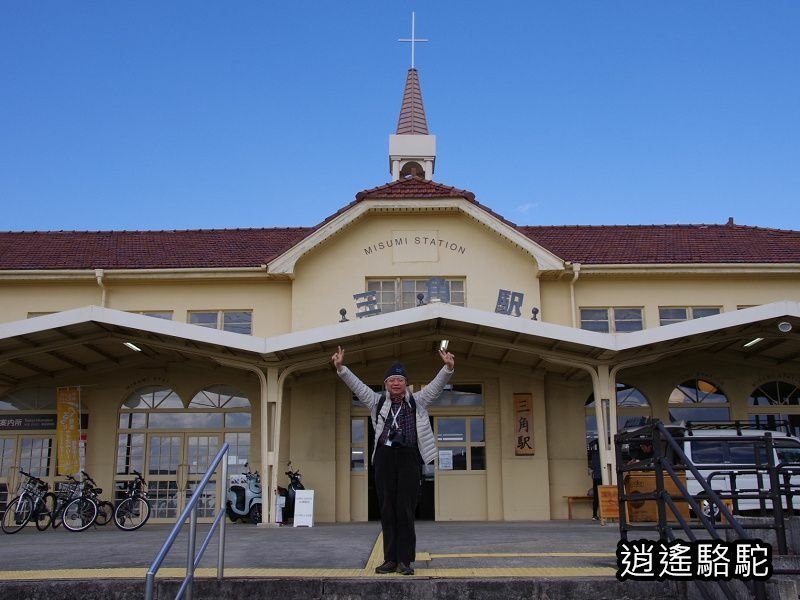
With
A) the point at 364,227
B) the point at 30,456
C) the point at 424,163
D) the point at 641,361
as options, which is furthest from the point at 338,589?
the point at 424,163

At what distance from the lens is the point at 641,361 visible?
600 inches

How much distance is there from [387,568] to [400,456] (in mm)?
873

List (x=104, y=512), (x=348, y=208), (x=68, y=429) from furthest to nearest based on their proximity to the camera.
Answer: (x=348, y=208) → (x=68, y=429) → (x=104, y=512)

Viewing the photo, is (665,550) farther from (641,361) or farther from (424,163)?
(424,163)

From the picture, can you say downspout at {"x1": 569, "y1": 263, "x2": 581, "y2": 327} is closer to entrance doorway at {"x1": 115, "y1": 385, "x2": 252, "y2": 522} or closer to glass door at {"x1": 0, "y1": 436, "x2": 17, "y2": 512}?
entrance doorway at {"x1": 115, "y1": 385, "x2": 252, "y2": 522}

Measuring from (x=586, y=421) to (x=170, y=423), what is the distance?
29.5 feet

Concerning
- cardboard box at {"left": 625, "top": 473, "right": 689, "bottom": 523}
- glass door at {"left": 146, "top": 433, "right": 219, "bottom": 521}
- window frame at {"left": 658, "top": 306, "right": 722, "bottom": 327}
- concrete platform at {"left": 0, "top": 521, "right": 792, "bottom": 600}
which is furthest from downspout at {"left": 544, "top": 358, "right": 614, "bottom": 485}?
glass door at {"left": 146, "top": 433, "right": 219, "bottom": 521}

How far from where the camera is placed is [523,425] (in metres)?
17.2

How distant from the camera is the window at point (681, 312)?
1812 cm

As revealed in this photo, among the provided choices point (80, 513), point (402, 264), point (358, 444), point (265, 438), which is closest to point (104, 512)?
point (80, 513)

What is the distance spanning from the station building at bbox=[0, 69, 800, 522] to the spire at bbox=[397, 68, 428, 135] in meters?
7.51

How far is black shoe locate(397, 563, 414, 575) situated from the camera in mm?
6398

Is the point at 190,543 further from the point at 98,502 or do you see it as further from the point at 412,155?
the point at 412,155

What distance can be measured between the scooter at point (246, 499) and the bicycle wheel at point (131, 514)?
67.6 inches
